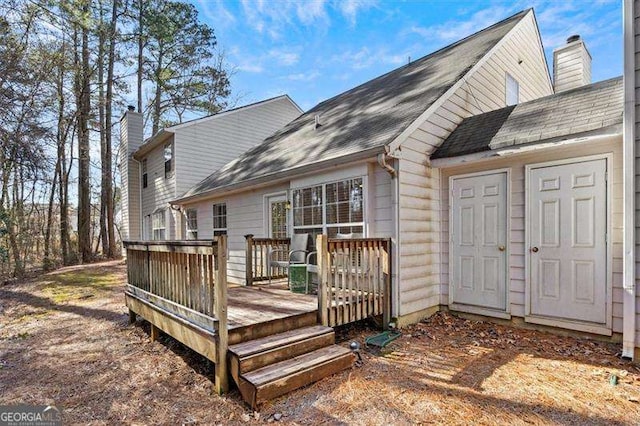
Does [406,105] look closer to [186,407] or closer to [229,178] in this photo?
[229,178]

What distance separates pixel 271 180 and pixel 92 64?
13.5 m

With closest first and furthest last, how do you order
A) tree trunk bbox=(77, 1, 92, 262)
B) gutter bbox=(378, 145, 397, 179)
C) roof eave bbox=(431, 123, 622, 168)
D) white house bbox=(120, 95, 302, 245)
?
1. roof eave bbox=(431, 123, 622, 168)
2. gutter bbox=(378, 145, 397, 179)
3. white house bbox=(120, 95, 302, 245)
4. tree trunk bbox=(77, 1, 92, 262)

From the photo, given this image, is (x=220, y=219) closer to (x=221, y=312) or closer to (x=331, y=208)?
(x=331, y=208)

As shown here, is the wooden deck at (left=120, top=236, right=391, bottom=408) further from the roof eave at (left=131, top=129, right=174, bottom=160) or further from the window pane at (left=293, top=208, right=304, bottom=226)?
the roof eave at (left=131, top=129, right=174, bottom=160)

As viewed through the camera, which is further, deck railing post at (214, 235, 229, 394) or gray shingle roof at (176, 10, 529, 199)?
gray shingle roof at (176, 10, 529, 199)

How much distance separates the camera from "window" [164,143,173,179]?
12.0m

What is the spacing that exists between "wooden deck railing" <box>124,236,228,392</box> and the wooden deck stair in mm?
248

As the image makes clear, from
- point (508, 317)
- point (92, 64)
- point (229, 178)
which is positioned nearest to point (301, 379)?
point (508, 317)

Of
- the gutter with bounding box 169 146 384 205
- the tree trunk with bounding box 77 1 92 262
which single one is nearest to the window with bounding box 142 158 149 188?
the tree trunk with bounding box 77 1 92 262

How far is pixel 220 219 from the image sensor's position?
30.1 ft

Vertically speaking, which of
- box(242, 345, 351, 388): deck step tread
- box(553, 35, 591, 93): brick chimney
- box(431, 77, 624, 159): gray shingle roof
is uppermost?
box(553, 35, 591, 93): brick chimney

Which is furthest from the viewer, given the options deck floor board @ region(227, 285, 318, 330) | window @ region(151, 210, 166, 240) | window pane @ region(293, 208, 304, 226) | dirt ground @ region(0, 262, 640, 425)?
window @ region(151, 210, 166, 240)

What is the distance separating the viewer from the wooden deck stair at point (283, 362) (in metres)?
2.91

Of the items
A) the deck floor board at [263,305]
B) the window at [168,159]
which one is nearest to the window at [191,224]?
the window at [168,159]
